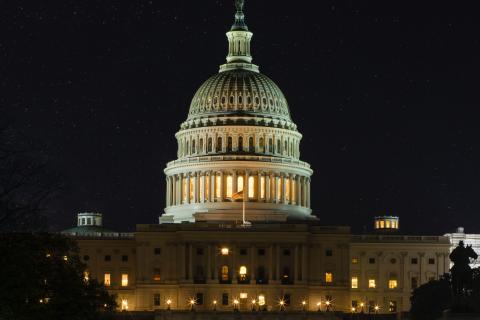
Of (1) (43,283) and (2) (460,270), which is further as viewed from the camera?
(2) (460,270)

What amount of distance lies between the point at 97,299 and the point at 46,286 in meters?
5.88

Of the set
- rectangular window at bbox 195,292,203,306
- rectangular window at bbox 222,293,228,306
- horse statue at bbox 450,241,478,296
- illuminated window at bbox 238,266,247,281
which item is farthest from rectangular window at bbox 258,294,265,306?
horse statue at bbox 450,241,478,296

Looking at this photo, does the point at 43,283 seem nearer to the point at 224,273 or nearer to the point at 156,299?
the point at 156,299

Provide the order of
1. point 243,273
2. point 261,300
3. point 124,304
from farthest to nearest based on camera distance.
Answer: point 124,304
point 243,273
point 261,300

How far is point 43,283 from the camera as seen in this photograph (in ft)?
284

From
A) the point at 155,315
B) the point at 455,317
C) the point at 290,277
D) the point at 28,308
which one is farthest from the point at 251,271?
the point at 28,308

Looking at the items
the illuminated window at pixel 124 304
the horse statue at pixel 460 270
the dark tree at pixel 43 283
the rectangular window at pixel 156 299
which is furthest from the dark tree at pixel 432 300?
the dark tree at pixel 43 283

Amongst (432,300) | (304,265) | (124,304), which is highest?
(304,265)

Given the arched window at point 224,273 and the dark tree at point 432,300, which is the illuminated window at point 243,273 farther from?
the dark tree at point 432,300

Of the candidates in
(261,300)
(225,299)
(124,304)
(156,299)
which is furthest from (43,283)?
(124,304)

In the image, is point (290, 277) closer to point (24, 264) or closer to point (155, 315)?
point (155, 315)

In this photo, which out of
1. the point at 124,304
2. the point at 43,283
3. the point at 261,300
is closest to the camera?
the point at 43,283

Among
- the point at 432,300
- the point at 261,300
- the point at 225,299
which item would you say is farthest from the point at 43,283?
the point at 261,300

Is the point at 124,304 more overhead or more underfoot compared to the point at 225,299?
more underfoot
